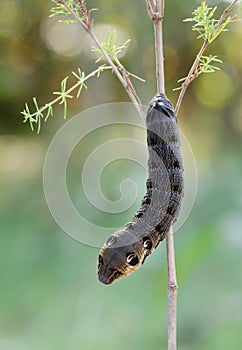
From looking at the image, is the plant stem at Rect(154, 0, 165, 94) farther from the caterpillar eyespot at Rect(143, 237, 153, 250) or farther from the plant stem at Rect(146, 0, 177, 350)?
the caterpillar eyespot at Rect(143, 237, 153, 250)

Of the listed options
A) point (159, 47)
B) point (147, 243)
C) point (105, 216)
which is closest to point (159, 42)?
point (159, 47)

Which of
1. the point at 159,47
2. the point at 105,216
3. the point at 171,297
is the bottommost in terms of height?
the point at 171,297

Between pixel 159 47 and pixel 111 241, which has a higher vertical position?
pixel 159 47

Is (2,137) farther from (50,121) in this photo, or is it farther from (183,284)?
(183,284)

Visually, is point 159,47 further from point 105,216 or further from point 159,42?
point 105,216

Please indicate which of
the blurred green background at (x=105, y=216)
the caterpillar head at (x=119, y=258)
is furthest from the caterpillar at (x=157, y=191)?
the blurred green background at (x=105, y=216)

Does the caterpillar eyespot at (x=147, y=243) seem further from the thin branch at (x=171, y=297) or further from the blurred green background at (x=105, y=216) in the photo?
the blurred green background at (x=105, y=216)

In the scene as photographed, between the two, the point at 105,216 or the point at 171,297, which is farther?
the point at 105,216
